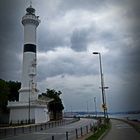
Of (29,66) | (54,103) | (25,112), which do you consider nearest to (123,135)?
(25,112)

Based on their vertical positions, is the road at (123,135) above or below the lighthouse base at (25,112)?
below

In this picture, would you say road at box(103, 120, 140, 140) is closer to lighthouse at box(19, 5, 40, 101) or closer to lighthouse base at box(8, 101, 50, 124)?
lighthouse base at box(8, 101, 50, 124)

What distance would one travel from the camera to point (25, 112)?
57906 millimetres

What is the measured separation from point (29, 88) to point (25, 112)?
529 cm

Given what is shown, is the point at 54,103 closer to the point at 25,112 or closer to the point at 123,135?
the point at 25,112

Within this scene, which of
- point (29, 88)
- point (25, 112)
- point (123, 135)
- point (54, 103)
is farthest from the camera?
point (54, 103)

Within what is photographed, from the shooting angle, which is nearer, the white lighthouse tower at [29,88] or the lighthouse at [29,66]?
the white lighthouse tower at [29,88]

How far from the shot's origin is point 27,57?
59.3 meters

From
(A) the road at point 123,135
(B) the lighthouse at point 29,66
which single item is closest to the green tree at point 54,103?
(B) the lighthouse at point 29,66

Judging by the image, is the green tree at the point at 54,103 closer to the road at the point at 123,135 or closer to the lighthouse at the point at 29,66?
the lighthouse at the point at 29,66

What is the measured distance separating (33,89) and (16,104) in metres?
4.93

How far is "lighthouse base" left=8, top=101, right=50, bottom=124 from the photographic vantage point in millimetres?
56950

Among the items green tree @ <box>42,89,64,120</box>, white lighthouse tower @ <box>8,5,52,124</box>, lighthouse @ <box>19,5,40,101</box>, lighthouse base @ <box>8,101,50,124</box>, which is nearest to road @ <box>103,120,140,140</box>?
lighthouse base @ <box>8,101,50,124</box>

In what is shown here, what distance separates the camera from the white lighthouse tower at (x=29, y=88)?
189 feet
